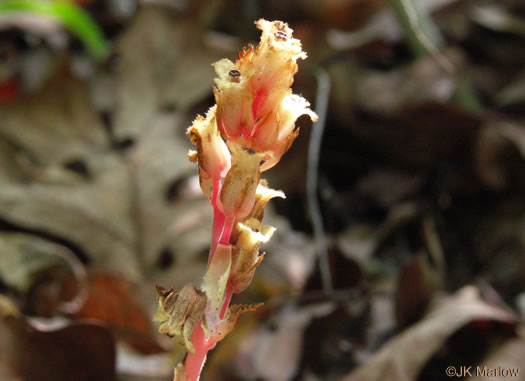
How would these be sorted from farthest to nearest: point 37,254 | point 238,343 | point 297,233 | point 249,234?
point 297,233
point 37,254
point 238,343
point 249,234

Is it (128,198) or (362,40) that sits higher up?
(362,40)

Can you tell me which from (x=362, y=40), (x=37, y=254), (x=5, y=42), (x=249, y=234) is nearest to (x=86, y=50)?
(x=5, y=42)

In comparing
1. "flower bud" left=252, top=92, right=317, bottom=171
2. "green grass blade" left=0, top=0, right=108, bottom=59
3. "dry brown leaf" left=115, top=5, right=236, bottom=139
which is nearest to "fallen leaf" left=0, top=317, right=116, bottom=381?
"flower bud" left=252, top=92, right=317, bottom=171

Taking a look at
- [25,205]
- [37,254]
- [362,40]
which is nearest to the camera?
[37,254]

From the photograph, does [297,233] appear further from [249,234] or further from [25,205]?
[249,234]

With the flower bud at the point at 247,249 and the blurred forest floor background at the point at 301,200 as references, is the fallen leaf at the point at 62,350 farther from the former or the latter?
the flower bud at the point at 247,249

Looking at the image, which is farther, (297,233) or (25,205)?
(297,233)

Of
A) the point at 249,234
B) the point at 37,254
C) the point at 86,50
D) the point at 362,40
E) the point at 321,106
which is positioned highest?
the point at 86,50
